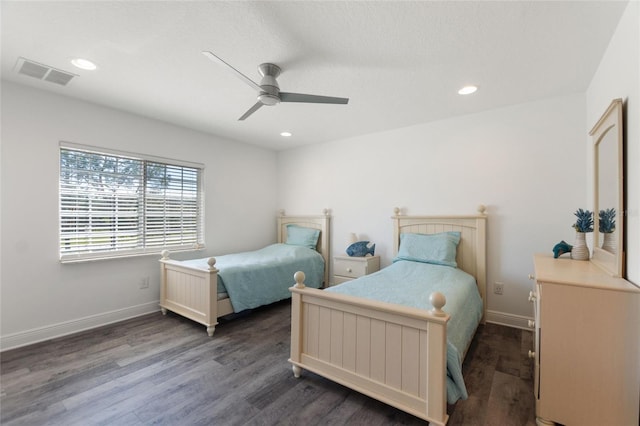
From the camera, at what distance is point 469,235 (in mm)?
3049

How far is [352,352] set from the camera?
69.1 inches

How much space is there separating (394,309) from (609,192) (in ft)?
5.24

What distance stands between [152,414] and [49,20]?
2.42 meters

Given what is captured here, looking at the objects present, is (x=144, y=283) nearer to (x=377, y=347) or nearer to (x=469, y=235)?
(x=377, y=347)

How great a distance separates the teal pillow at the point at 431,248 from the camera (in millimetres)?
2920

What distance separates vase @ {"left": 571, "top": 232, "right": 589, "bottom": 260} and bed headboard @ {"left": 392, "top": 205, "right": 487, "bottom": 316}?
0.87 m

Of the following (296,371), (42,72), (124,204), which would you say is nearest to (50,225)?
(124,204)

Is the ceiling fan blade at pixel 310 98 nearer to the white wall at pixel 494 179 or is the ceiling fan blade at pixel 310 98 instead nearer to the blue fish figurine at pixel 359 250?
the white wall at pixel 494 179

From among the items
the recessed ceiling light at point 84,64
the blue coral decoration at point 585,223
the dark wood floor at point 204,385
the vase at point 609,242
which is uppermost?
the recessed ceiling light at point 84,64

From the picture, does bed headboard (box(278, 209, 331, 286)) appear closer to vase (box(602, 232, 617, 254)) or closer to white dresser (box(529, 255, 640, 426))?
white dresser (box(529, 255, 640, 426))

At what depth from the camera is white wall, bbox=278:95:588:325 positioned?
2646 mm

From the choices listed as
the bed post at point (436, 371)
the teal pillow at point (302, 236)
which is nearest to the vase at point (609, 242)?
the bed post at point (436, 371)

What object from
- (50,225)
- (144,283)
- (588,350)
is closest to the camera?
(588,350)

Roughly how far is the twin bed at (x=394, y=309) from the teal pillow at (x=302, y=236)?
27.9 inches
